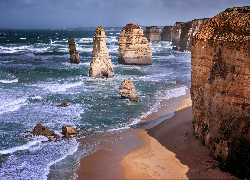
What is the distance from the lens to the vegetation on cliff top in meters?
10.4

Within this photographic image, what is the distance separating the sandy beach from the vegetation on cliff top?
195 inches

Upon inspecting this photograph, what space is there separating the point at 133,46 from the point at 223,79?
33936 mm

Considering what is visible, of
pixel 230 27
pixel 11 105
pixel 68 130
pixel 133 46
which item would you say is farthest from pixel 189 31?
pixel 230 27

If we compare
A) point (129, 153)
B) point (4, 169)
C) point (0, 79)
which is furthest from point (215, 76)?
point (0, 79)

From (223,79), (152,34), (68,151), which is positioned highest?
(152,34)

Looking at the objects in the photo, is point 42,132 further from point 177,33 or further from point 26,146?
point 177,33

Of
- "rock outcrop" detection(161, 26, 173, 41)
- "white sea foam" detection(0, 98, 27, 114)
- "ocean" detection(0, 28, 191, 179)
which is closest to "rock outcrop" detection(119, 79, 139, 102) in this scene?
"ocean" detection(0, 28, 191, 179)

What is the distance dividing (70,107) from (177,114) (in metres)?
8.68

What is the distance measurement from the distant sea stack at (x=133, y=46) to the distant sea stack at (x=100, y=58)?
11553mm

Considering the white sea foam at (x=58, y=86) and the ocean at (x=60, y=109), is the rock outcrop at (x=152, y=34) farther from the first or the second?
the white sea foam at (x=58, y=86)

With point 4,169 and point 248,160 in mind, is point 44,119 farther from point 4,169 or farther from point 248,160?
point 248,160

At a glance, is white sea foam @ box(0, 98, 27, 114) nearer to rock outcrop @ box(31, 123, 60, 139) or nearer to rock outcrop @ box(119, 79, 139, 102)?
rock outcrop @ box(31, 123, 60, 139)

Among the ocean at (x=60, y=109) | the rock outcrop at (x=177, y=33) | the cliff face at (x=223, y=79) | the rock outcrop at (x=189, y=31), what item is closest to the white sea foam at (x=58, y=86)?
the ocean at (x=60, y=109)

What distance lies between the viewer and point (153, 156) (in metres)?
12.5
